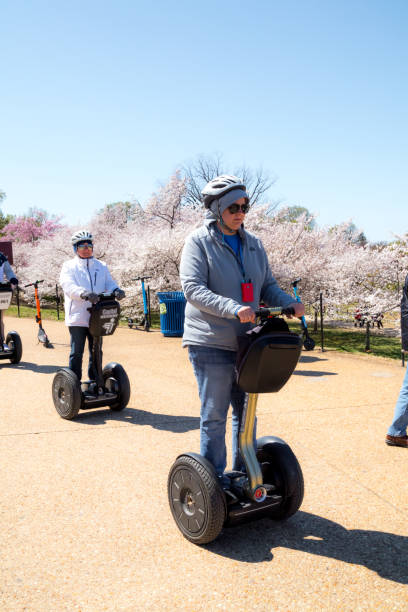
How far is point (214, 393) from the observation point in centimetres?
296

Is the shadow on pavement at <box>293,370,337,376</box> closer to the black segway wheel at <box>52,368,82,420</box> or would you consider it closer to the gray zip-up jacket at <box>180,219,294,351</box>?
the black segway wheel at <box>52,368,82,420</box>

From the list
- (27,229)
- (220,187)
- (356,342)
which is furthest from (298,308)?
(27,229)

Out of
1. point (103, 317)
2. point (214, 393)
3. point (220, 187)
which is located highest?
point (220, 187)

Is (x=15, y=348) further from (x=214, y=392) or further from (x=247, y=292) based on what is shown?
(x=247, y=292)

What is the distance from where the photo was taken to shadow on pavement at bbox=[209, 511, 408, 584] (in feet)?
8.93

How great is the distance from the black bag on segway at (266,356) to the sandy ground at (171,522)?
93 centimetres

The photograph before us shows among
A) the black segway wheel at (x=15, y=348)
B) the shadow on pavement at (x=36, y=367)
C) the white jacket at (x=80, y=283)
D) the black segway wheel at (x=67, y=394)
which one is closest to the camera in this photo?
the black segway wheel at (x=67, y=394)

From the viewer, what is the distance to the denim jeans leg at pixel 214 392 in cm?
295

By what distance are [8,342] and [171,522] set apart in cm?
657

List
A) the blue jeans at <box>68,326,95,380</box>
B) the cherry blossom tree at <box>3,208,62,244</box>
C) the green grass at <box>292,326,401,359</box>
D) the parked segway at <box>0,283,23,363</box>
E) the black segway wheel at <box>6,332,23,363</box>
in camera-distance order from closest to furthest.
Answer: the blue jeans at <box>68,326,95,380</box> → the parked segway at <box>0,283,23,363</box> → the black segway wheel at <box>6,332,23,363</box> → the green grass at <box>292,326,401,359</box> → the cherry blossom tree at <box>3,208,62,244</box>

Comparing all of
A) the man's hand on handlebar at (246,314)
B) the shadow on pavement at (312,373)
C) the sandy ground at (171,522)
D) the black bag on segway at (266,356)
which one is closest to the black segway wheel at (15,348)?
the sandy ground at (171,522)

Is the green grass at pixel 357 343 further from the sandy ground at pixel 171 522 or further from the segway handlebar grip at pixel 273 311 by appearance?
the segway handlebar grip at pixel 273 311

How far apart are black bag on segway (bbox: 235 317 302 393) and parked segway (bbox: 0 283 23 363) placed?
660 cm

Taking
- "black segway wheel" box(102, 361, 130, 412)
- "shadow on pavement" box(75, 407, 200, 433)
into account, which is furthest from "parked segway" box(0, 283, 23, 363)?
"black segway wheel" box(102, 361, 130, 412)
